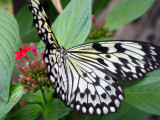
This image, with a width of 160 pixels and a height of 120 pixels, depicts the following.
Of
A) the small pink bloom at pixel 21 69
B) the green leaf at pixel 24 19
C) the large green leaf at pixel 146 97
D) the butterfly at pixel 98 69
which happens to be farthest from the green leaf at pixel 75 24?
the green leaf at pixel 24 19

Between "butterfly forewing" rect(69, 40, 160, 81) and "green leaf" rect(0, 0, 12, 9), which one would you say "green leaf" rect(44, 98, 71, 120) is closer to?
"butterfly forewing" rect(69, 40, 160, 81)

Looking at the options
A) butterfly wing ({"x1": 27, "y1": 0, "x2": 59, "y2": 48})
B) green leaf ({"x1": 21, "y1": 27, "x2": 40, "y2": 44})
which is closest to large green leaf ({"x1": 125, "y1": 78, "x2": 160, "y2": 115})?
butterfly wing ({"x1": 27, "y1": 0, "x2": 59, "y2": 48})

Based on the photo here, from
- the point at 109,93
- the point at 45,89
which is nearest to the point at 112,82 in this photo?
the point at 109,93

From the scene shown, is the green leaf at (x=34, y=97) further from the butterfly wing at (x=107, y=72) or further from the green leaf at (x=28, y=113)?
the butterfly wing at (x=107, y=72)

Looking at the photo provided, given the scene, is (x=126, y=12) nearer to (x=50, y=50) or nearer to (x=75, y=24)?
(x=75, y=24)

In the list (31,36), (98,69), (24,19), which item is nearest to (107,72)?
(98,69)

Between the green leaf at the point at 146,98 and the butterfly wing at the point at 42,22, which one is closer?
the butterfly wing at the point at 42,22
